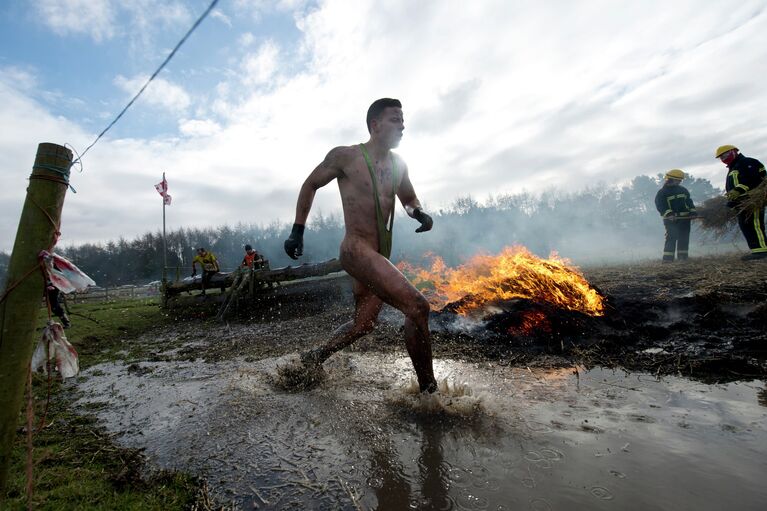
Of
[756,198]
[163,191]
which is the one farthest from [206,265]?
[756,198]

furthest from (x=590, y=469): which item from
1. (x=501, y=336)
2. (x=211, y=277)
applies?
(x=211, y=277)

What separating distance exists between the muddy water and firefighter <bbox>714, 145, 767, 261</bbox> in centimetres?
641

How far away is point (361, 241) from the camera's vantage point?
9.32 ft

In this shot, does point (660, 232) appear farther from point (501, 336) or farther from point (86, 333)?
point (86, 333)

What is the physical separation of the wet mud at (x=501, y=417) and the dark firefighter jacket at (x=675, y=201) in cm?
524

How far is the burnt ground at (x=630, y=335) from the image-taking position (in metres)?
2.93

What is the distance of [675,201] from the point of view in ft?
29.4

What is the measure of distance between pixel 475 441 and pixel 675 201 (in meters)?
10.1

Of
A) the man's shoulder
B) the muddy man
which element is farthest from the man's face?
the man's shoulder

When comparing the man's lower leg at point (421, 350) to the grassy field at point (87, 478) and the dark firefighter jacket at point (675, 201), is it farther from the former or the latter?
the dark firefighter jacket at point (675, 201)

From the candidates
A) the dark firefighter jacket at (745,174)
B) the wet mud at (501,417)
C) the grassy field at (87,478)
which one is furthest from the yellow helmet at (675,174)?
the grassy field at (87,478)

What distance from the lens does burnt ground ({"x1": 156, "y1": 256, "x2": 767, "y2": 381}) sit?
9.62ft

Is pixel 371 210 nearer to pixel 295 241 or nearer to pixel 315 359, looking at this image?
Result: pixel 295 241

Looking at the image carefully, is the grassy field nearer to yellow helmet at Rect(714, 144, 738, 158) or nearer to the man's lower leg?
the man's lower leg
